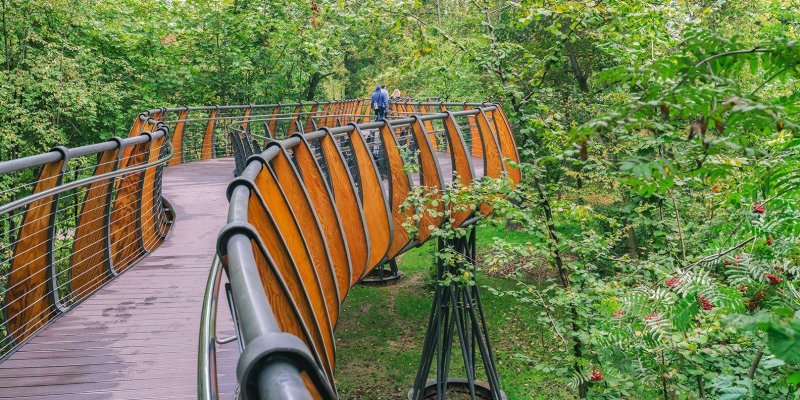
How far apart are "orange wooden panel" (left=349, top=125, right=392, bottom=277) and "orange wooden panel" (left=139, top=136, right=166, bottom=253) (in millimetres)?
2311

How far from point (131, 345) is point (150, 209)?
330 cm

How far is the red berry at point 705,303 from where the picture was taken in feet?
14.9

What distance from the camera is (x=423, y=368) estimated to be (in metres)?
11.0

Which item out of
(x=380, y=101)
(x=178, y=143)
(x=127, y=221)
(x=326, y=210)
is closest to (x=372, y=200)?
(x=326, y=210)

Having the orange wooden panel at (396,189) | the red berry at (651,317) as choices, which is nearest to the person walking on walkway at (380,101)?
the orange wooden panel at (396,189)

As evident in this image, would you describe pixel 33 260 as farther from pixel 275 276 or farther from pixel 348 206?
pixel 275 276

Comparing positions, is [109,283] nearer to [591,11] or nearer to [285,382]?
[285,382]

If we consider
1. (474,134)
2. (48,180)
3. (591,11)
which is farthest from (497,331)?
(48,180)

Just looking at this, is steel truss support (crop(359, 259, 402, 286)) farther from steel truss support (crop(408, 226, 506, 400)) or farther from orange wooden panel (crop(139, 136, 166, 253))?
orange wooden panel (crop(139, 136, 166, 253))

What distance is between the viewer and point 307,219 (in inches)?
156

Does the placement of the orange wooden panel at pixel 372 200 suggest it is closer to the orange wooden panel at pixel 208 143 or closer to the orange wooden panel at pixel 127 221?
the orange wooden panel at pixel 127 221

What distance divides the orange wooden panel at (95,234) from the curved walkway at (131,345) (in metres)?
0.18

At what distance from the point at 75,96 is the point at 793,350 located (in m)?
15.1

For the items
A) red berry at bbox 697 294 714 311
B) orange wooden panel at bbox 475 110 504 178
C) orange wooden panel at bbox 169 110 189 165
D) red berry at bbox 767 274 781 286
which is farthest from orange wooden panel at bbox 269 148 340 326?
orange wooden panel at bbox 169 110 189 165
